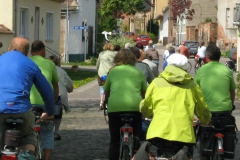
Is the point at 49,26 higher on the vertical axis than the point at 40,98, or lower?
higher

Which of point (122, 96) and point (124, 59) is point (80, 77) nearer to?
point (124, 59)

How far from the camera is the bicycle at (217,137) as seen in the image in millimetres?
8602

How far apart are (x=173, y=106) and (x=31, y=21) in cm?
2248

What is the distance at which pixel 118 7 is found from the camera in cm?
7300

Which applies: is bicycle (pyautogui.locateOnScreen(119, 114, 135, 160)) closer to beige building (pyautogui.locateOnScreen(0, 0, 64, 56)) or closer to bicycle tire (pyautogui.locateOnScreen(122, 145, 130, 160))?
bicycle tire (pyautogui.locateOnScreen(122, 145, 130, 160))

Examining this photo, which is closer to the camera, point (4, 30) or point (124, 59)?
point (124, 59)

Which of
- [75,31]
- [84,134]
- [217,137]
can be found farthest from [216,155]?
[75,31]

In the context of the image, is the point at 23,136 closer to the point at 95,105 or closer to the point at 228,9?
the point at 95,105

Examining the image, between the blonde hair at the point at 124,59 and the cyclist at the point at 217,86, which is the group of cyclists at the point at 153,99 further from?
the blonde hair at the point at 124,59

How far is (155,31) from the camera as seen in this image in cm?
9769

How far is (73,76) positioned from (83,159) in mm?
20509

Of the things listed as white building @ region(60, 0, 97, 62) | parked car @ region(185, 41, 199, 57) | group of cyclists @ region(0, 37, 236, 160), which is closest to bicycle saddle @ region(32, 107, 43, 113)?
group of cyclists @ region(0, 37, 236, 160)

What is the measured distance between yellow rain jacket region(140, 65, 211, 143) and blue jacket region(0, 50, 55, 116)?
3.46 feet

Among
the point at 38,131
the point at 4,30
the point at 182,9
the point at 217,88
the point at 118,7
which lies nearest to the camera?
the point at 38,131
